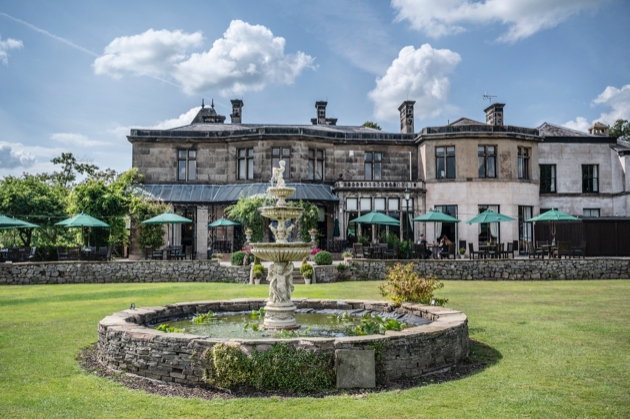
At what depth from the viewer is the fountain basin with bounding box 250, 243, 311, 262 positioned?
995 cm

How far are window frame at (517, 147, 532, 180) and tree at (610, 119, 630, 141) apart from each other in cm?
2192

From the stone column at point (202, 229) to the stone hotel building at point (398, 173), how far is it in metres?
0.06

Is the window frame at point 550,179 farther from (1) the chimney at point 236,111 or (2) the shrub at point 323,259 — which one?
(1) the chimney at point 236,111

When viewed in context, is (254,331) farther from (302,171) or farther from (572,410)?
(302,171)

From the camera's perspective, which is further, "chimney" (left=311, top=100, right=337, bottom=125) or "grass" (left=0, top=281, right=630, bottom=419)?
"chimney" (left=311, top=100, right=337, bottom=125)

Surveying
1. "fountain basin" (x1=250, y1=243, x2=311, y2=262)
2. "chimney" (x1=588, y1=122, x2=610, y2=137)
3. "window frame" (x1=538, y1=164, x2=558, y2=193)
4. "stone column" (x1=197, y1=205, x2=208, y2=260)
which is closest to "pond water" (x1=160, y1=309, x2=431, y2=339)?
"fountain basin" (x1=250, y1=243, x2=311, y2=262)

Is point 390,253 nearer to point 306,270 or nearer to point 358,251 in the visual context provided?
point 358,251

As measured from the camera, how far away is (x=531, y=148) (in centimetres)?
3350

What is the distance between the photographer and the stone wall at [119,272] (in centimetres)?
2369

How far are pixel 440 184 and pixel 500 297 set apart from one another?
15810 mm

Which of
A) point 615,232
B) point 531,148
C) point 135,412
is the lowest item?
point 135,412

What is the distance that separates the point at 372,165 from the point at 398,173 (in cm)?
171

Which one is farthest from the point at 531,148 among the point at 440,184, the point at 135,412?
the point at 135,412

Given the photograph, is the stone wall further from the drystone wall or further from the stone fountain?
the stone fountain
